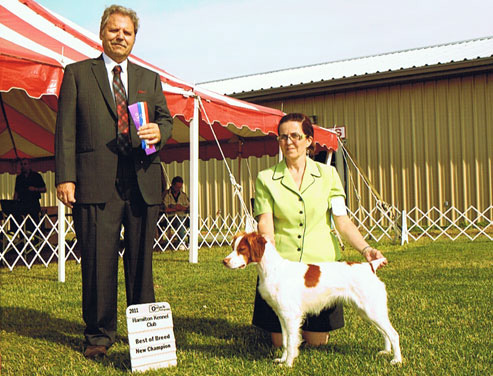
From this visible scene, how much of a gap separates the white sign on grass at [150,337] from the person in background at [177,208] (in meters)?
6.99

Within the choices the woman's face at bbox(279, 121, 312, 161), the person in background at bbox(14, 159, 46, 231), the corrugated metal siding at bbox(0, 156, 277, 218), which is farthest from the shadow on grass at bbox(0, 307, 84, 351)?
the corrugated metal siding at bbox(0, 156, 277, 218)

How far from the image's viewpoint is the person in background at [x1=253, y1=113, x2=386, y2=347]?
327cm

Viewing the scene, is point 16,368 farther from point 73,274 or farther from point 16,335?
point 73,274

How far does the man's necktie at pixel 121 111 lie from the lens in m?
3.05

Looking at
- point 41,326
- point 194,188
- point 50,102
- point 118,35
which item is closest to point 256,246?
point 118,35

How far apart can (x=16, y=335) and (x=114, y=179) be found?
61.3 inches

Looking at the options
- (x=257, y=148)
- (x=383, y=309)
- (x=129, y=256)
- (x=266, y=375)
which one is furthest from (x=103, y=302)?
(x=257, y=148)

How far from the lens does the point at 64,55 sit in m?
5.97

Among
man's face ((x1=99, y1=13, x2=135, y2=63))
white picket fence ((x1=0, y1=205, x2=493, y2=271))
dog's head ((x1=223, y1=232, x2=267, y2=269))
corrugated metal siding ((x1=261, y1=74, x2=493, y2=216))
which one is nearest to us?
dog's head ((x1=223, y1=232, x2=267, y2=269))

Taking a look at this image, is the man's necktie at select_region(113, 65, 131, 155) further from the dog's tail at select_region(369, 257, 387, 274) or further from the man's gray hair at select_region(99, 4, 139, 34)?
the dog's tail at select_region(369, 257, 387, 274)

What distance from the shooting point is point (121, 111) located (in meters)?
3.07

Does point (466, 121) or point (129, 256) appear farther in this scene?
point (466, 121)

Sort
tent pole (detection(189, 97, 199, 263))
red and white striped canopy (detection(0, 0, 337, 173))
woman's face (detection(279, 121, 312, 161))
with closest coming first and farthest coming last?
woman's face (detection(279, 121, 312, 161)), red and white striped canopy (detection(0, 0, 337, 173)), tent pole (detection(189, 97, 199, 263))

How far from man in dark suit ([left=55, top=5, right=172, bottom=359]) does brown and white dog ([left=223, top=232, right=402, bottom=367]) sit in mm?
690
